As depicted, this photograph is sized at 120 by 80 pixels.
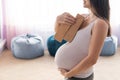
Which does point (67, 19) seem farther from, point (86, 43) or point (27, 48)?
point (27, 48)

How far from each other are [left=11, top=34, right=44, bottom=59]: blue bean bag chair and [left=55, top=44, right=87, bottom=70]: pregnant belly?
1750mm

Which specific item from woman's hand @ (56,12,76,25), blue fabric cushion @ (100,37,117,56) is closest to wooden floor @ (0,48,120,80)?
blue fabric cushion @ (100,37,117,56)

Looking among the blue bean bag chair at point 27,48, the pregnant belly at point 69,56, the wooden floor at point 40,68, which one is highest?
the pregnant belly at point 69,56

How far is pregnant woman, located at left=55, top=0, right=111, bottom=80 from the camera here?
1.05 metres

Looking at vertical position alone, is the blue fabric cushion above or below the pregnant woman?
below

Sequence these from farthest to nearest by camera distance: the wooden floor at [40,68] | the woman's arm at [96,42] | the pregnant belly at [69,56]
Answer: the wooden floor at [40,68], the pregnant belly at [69,56], the woman's arm at [96,42]

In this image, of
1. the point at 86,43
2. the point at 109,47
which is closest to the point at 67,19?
the point at 86,43

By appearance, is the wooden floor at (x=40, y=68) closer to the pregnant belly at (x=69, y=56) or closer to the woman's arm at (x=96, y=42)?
the pregnant belly at (x=69, y=56)

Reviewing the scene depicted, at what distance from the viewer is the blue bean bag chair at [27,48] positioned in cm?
300

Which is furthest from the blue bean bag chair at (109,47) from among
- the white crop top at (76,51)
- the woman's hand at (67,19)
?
the woman's hand at (67,19)

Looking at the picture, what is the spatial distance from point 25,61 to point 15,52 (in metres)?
0.22

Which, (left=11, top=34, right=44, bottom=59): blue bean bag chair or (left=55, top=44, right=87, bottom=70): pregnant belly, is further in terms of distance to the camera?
(left=11, top=34, right=44, bottom=59): blue bean bag chair

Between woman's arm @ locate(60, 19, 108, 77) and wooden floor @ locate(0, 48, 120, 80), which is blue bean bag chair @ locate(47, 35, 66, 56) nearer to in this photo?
wooden floor @ locate(0, 48, 120, 80)

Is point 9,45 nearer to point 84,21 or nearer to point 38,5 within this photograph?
point 38,5
